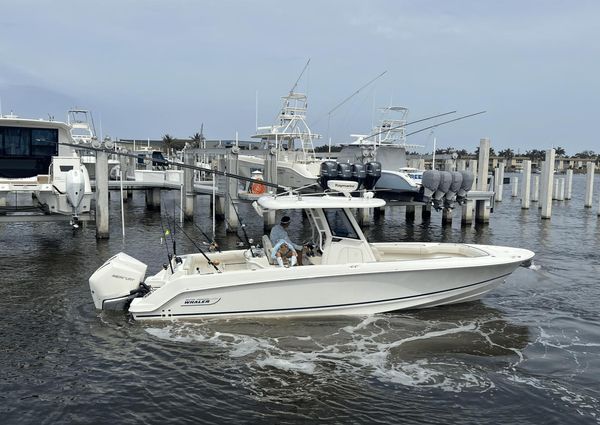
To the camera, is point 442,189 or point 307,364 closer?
point 307,364

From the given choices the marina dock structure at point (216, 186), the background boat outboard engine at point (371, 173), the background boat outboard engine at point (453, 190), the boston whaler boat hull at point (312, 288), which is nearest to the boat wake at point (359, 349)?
the boston whaler boat hull at point (312, 288)

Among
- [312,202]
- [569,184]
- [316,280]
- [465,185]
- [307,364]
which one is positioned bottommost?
[307,364]

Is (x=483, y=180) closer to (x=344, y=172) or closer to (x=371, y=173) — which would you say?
(x=371, y=173)

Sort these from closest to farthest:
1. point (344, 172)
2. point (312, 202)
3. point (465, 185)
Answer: point (312, 202) → point (344, 172) → point (465, 185)

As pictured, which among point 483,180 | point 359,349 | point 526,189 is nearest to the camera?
point 359,349

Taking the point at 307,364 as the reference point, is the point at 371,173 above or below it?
above

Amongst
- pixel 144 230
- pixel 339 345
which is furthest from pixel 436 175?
pixel 339 345

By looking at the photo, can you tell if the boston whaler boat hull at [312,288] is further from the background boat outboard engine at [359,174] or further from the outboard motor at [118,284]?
the background boat outboard engine at [359,174]

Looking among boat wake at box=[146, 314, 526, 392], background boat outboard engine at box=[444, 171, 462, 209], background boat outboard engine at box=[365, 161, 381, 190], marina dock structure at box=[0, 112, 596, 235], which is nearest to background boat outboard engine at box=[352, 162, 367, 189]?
background boat outboard engine at box=[365, 161, 381, 190]

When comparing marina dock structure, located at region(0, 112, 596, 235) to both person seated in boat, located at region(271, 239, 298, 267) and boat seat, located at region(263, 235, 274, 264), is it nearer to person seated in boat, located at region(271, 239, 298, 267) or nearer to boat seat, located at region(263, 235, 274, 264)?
boat seat, located at region(263, 235, 274, 264)

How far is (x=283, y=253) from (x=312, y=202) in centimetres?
118

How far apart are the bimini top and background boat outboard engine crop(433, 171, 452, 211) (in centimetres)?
1319

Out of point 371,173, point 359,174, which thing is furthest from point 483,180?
point 359,174

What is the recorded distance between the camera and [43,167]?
67.0 ft
